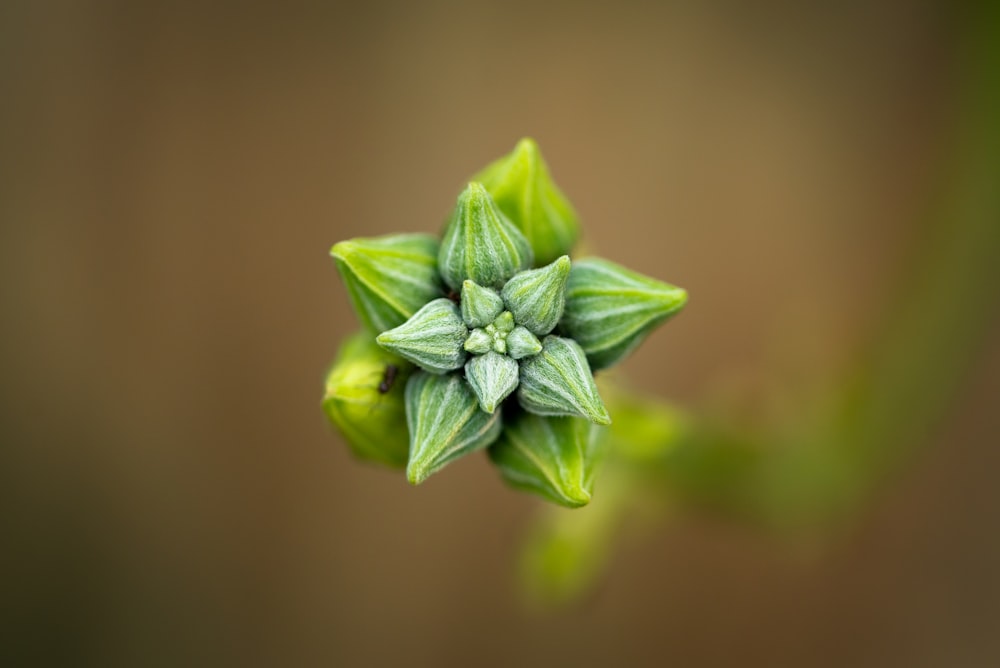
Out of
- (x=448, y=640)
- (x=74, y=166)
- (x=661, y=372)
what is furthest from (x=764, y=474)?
(x=74, y=166)

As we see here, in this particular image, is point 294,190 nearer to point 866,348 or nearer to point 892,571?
point 866,348

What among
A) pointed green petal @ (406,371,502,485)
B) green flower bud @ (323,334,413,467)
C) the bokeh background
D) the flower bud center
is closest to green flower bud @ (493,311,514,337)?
the flower bud center

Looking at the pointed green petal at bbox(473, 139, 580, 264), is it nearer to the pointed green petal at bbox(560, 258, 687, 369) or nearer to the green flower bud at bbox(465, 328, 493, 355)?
the pointed green petal at bbox(560, 258, 687, 369)

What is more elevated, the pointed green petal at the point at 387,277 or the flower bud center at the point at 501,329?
the pointed green petal at the point at 387,277

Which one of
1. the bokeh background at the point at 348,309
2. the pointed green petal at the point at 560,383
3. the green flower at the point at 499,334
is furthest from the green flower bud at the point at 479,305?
the bokeh background at the point at 348,309

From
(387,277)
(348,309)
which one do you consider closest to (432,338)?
(387,277)

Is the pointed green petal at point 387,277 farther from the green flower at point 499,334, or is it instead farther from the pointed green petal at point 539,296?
the pointed green petal at point 539,296
